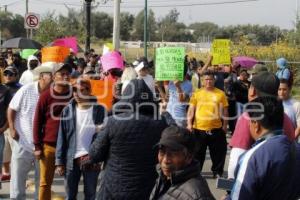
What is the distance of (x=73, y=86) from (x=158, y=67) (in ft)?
11.7

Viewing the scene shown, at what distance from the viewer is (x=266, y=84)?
4.61 m

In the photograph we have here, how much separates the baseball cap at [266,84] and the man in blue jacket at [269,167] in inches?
46.7

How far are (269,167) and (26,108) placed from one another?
3.96m

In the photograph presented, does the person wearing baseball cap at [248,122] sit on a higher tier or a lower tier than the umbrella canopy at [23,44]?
lower

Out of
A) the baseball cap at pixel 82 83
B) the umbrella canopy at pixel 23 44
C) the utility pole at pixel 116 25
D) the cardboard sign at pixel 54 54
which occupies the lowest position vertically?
the baseball cap at pixel 82 83

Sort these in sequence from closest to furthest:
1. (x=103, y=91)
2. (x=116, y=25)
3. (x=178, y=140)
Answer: (x=178, y=140), (x=103, y=91), (x=116, y=25)

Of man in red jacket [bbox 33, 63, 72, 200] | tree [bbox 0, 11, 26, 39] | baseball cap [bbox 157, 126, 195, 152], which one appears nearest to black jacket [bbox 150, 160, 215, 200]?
baseball cap [bbox 157, 126, 195, 152]

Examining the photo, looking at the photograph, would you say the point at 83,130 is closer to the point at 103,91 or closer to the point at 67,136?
the point at 67,136

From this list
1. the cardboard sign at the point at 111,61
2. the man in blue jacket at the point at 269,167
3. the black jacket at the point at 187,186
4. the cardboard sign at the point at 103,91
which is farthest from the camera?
the cardboard sign at the point at 111,61

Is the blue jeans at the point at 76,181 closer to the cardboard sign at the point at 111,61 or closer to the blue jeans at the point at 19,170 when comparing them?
the blue jeans at the point at 19,170

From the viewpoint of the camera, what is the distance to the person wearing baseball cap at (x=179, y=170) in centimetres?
313

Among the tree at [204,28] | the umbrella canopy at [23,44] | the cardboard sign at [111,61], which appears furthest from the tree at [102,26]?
the cardboard sign at [111,61]

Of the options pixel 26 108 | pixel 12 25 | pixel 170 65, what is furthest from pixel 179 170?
pixel 12 25

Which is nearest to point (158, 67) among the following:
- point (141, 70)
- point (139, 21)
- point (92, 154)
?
point (141, 70)
